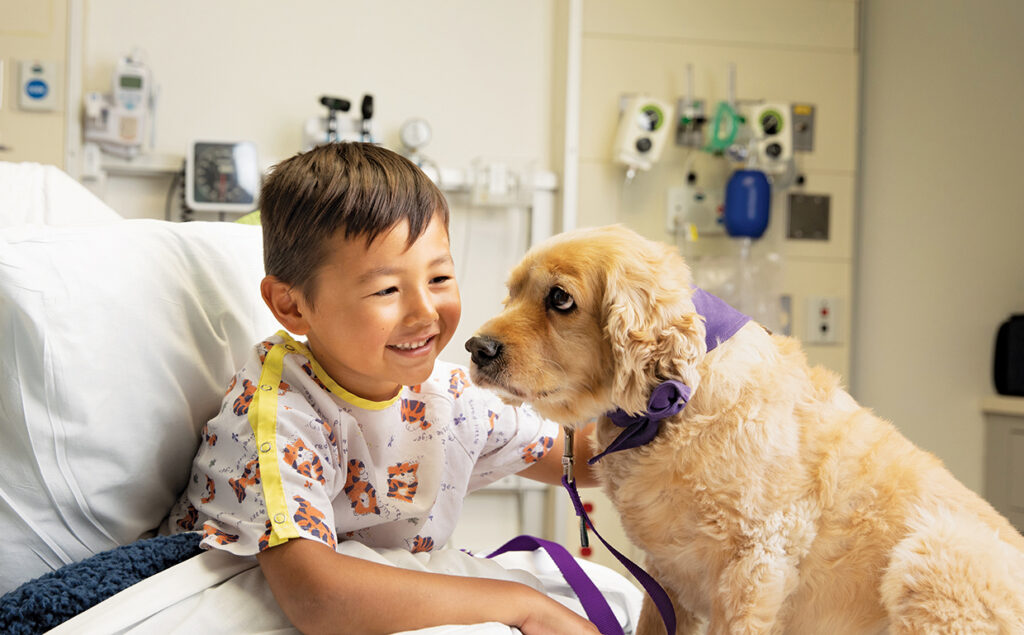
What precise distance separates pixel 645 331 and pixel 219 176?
7.90ft

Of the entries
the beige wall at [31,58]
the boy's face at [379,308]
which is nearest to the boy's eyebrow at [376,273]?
the boy's face at [379,308]

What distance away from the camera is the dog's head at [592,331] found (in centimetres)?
96

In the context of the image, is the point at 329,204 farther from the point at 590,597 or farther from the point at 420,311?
the point at 590,597

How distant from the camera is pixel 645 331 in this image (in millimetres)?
955

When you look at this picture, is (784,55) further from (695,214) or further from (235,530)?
(235,530)

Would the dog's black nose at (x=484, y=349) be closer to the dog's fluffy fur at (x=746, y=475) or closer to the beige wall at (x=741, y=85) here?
the dog's fluffy fur at (x=746, y=475)

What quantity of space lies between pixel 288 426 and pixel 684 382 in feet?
1.62

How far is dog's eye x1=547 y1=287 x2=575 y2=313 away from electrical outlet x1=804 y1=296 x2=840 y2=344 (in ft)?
8.39


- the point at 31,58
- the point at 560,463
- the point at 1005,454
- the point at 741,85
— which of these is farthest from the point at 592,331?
the point at 31,58

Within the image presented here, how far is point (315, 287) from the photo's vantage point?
1.10 m

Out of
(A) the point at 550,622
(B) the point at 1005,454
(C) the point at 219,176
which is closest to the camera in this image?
(A) the point at 550,622

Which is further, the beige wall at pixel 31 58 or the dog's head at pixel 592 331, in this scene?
the beige wall at pixel 31 58

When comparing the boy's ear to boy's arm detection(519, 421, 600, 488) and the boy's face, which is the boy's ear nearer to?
the boy's face

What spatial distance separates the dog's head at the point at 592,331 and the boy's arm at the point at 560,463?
0.25m
